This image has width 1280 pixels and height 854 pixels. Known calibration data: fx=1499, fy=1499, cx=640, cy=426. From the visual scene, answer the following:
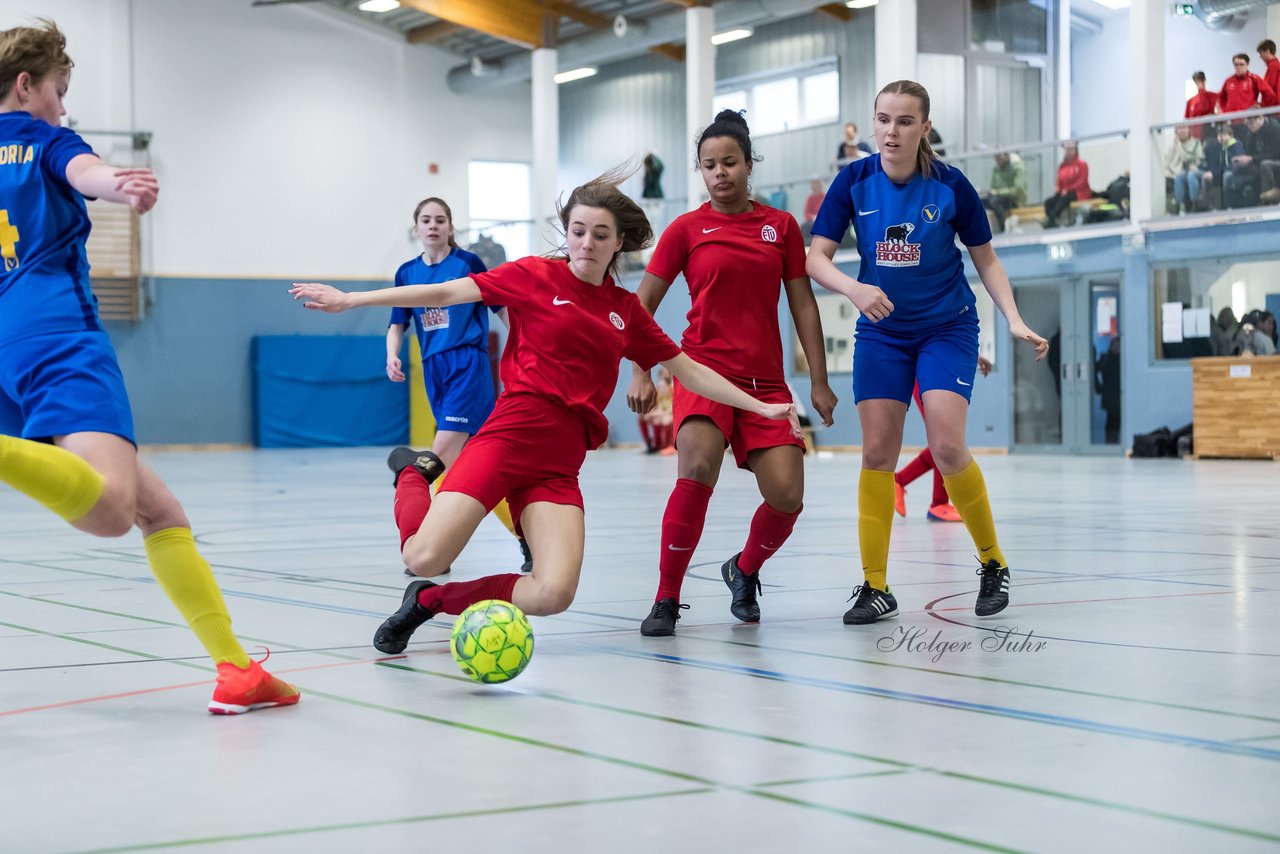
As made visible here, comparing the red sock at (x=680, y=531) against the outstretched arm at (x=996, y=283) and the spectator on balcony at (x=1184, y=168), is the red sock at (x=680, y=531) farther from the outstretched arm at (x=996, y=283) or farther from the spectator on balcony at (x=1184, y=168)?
the spectator on balcony at (x=1184, y=168)

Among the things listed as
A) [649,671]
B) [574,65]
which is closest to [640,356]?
[649,671]

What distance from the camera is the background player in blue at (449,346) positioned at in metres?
7.73

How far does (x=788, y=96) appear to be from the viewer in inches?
1190

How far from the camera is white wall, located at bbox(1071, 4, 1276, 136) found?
2720 centimetres

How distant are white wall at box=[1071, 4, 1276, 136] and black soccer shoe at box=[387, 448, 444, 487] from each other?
936 inches

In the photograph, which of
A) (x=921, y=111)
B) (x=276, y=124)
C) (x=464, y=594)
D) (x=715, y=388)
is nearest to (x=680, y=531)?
(x=715, y=388)

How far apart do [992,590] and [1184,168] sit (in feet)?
56.1

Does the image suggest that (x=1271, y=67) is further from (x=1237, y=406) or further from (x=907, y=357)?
(x=907, y=357)

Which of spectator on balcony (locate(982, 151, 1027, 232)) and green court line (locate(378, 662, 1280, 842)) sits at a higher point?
spectator on balcony (locate(982, 151, 1027, 232))

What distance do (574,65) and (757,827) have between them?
3015 cm

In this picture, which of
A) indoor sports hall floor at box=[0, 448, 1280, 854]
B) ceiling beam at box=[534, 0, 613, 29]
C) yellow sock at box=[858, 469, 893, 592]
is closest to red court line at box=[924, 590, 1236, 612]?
indoor sports hall floor at box=[0, 448, 1280, 854]

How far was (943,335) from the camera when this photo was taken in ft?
17.6

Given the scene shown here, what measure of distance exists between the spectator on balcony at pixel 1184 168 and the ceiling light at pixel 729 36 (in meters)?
10.5

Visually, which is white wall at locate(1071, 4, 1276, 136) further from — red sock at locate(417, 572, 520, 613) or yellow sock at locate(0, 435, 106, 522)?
yellow sock at locate(0, 435, 106, 522)
